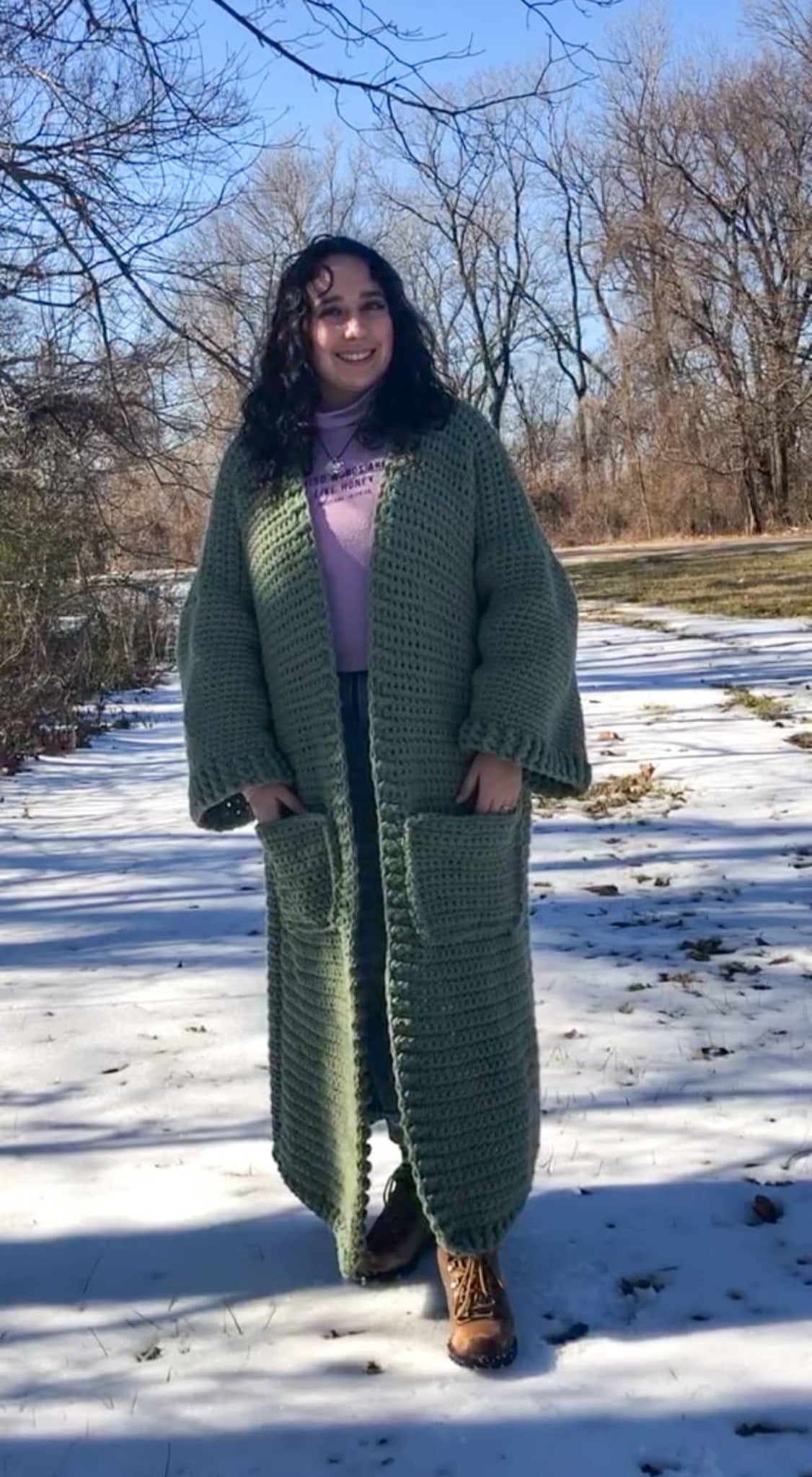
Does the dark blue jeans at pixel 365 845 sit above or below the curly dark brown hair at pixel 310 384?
below

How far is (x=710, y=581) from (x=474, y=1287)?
1562cm

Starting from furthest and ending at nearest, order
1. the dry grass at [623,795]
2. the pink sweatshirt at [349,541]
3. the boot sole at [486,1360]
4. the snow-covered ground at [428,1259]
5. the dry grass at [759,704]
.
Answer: the dry grass at [759,704] → the dry grass at [623,795] → the pink sweatshirt at [349,541] → the boot sole at [486,1360] → the snow-covered ground at [428,1259]

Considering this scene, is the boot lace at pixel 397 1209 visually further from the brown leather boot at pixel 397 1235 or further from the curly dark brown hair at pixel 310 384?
the curly dark brown hair at pixel 310 384

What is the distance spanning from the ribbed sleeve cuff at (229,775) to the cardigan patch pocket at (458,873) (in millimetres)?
235

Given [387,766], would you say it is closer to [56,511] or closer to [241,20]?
[241,20]

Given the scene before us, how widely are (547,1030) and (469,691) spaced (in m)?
1.32

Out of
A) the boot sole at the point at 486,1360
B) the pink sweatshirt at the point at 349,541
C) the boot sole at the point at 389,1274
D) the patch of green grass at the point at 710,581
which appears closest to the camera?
the boot sole at the point at 486,1360

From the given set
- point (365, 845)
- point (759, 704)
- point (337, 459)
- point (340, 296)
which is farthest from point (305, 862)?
point (759, 704)

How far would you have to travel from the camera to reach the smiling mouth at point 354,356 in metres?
2.05

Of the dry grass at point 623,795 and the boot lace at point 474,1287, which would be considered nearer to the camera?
the boot lace at point 474,1287

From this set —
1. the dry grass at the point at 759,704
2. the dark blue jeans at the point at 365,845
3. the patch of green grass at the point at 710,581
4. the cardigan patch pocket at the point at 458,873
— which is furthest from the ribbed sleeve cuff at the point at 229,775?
the patch of green grass at the point at 710,581

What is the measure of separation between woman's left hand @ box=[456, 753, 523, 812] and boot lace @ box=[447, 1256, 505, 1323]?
2.31ft

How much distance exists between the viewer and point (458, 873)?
6.55 ft

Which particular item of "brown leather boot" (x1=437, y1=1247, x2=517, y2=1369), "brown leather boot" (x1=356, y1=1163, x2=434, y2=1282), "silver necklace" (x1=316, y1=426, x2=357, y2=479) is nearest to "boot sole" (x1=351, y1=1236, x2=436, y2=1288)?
"brown leather boot" (x1=356, y1=1163, x2=434, y2=1282)
